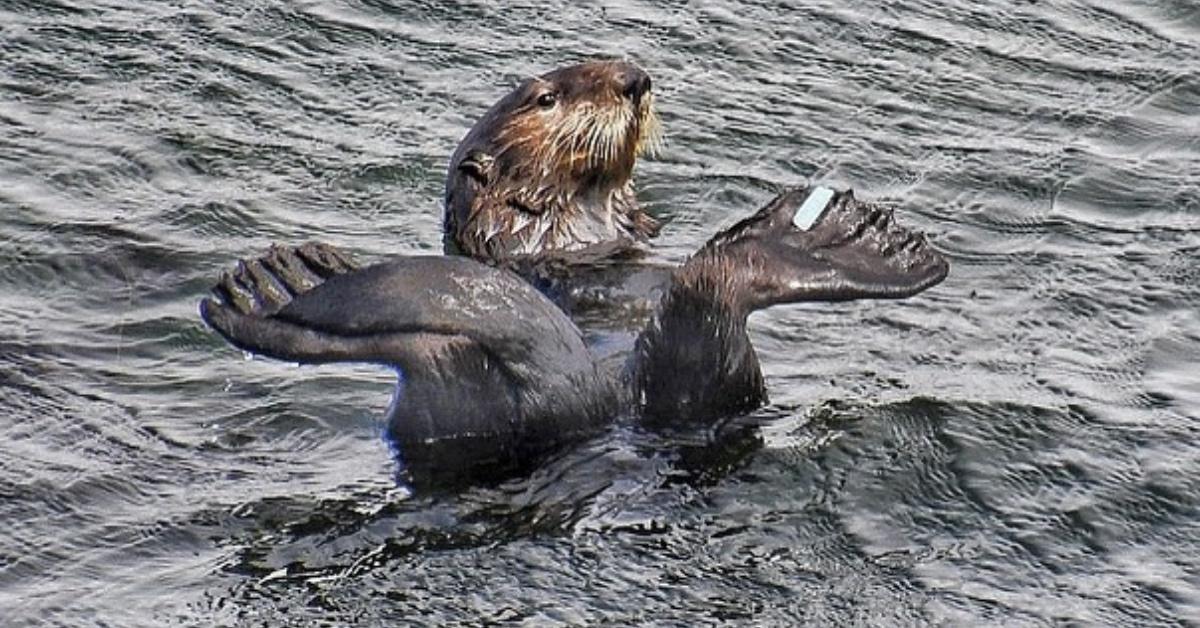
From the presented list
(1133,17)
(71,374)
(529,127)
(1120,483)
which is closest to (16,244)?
(71,374)

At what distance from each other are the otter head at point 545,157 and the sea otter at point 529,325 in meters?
1.11

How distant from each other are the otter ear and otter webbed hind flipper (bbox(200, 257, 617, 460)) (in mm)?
1254

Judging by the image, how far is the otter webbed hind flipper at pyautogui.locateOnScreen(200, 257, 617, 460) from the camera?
582cm

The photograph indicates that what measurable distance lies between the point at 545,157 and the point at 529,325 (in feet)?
4.80

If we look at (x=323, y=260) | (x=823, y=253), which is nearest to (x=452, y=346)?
(x=323, y=260)

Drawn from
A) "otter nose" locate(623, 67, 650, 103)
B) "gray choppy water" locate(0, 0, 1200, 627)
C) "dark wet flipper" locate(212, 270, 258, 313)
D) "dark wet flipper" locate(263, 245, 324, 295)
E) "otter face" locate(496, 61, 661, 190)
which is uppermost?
"otter nose" locate(623, 67, 650, 103)

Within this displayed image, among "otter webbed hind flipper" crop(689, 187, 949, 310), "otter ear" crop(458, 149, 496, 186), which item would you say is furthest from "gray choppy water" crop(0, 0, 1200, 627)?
"otter ear" crop(458, 149, 496, 186)

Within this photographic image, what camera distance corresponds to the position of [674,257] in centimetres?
753

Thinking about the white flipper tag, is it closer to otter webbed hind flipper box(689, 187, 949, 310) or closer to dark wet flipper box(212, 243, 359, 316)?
otter webbed hind flipper box(689, 187, 949, 310)

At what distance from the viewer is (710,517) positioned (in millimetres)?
5930

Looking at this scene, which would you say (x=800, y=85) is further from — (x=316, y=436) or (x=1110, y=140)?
(x=316, y=436)

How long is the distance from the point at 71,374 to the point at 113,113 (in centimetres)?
213

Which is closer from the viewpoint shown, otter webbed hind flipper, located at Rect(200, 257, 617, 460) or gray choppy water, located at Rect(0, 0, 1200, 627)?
gray choppy water, located at Rect(0, 0, 1200, 627)

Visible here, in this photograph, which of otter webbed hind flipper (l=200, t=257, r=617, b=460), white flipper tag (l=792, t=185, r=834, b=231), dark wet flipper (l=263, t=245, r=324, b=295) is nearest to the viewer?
otter webbed hind flipper (l=200, t=257, r=617, b=460)
